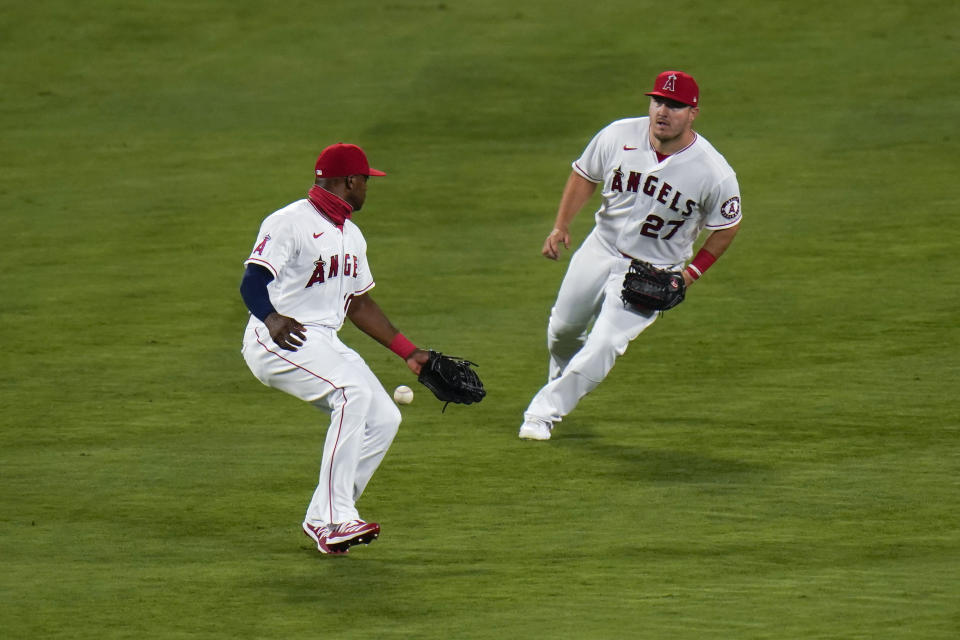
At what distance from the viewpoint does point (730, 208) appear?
29.1 feet

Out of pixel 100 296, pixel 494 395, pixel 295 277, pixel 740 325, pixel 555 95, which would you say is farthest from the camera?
pixel 555 95

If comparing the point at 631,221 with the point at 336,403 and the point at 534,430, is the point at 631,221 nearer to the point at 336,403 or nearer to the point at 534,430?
the point at 534,430

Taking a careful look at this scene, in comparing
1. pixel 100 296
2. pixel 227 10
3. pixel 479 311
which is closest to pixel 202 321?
pixel 100 296

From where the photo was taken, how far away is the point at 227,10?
21.0 m

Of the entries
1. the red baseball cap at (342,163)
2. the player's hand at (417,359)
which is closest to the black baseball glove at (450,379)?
the player's hand at (417,359)

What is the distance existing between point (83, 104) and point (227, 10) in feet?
12.1

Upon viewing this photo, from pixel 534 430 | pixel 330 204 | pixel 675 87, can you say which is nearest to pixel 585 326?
pixel 534 430

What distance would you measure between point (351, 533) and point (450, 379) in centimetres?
95

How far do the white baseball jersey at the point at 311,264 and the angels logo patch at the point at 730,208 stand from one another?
8.12 feet

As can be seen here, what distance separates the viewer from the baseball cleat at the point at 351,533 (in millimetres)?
6902

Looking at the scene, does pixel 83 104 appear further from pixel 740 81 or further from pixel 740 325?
pixel 740 325

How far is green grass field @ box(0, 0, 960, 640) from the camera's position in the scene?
6.72 meters

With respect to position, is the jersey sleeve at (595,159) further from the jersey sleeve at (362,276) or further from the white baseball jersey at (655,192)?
the jersey sleeve at (362,276)

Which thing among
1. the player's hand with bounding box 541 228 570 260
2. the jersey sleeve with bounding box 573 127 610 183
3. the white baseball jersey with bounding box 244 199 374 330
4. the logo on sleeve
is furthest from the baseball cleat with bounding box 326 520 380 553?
the jersey sleeve with bounding box 573 127 610 183
